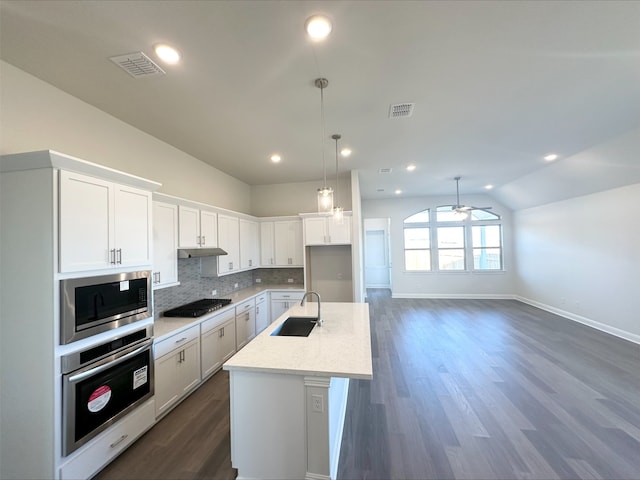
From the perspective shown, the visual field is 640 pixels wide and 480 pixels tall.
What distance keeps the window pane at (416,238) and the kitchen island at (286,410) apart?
6755 mm

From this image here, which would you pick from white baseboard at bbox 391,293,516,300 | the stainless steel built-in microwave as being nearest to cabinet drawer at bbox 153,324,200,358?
the stainless steel built-in microwave

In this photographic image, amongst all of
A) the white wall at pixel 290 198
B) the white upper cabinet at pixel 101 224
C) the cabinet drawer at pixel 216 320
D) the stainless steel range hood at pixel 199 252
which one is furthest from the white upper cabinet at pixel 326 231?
the white upper cabinet at pixel 101 224

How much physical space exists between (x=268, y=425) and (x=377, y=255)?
30.6 feet

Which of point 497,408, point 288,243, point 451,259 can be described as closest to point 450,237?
point 451,259

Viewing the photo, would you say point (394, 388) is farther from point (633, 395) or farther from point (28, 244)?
point (28, 244)

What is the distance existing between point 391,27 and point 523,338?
5317 millimetres

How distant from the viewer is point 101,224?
1949 mm

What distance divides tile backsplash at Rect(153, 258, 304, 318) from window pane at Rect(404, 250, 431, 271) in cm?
422

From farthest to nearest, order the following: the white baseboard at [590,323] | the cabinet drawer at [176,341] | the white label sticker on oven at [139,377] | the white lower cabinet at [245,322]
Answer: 1. the white baseboard at [590,323]
2. the white lower cabinet at [245,322]
3. the cabinet drawer at [176,341]
4. the white label sticker on oven at [139,377]

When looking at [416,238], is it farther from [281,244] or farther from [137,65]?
[137,65]

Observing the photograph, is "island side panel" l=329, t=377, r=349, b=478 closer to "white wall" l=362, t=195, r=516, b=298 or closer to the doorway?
"white wall" l=362, t=195, r=516, b=298

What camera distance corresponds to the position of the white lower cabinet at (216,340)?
10.5 feet

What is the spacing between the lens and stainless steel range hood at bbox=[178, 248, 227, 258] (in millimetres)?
3186

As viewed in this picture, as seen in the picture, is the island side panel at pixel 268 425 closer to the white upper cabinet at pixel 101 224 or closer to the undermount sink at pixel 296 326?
the undermount sink at pixel 296 326
